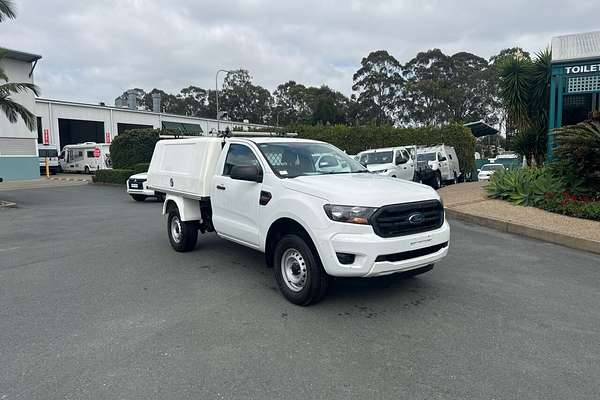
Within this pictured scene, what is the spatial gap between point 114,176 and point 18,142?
35.3 feet

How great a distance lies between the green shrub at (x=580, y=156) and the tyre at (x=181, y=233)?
315 inches

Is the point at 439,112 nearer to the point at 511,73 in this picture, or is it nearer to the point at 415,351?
the point at 511,73

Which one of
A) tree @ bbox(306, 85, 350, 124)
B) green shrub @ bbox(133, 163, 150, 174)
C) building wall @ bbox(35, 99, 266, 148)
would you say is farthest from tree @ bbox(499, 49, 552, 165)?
tree @ bbox(306, 85, 350, 124)

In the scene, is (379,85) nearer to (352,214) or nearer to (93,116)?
(93,116)

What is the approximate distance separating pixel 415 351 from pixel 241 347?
1.52m

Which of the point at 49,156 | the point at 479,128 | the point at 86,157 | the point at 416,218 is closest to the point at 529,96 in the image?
the point at 416,218

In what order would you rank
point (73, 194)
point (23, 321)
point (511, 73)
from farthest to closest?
point (73, 194) < point (511, 73) < point (23, 321)

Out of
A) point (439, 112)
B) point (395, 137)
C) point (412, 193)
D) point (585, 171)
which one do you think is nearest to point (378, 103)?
point (439, 112)

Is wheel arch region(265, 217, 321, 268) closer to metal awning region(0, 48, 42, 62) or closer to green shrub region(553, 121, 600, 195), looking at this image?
green shrub region(553, 121, 600, 195)

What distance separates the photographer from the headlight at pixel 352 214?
4406 mm

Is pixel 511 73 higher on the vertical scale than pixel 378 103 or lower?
lower

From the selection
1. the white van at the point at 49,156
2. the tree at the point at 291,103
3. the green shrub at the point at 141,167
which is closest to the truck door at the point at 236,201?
the green shrub at the point at 141,167

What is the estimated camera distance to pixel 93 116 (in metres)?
37.1

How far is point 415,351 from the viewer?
3807mm
